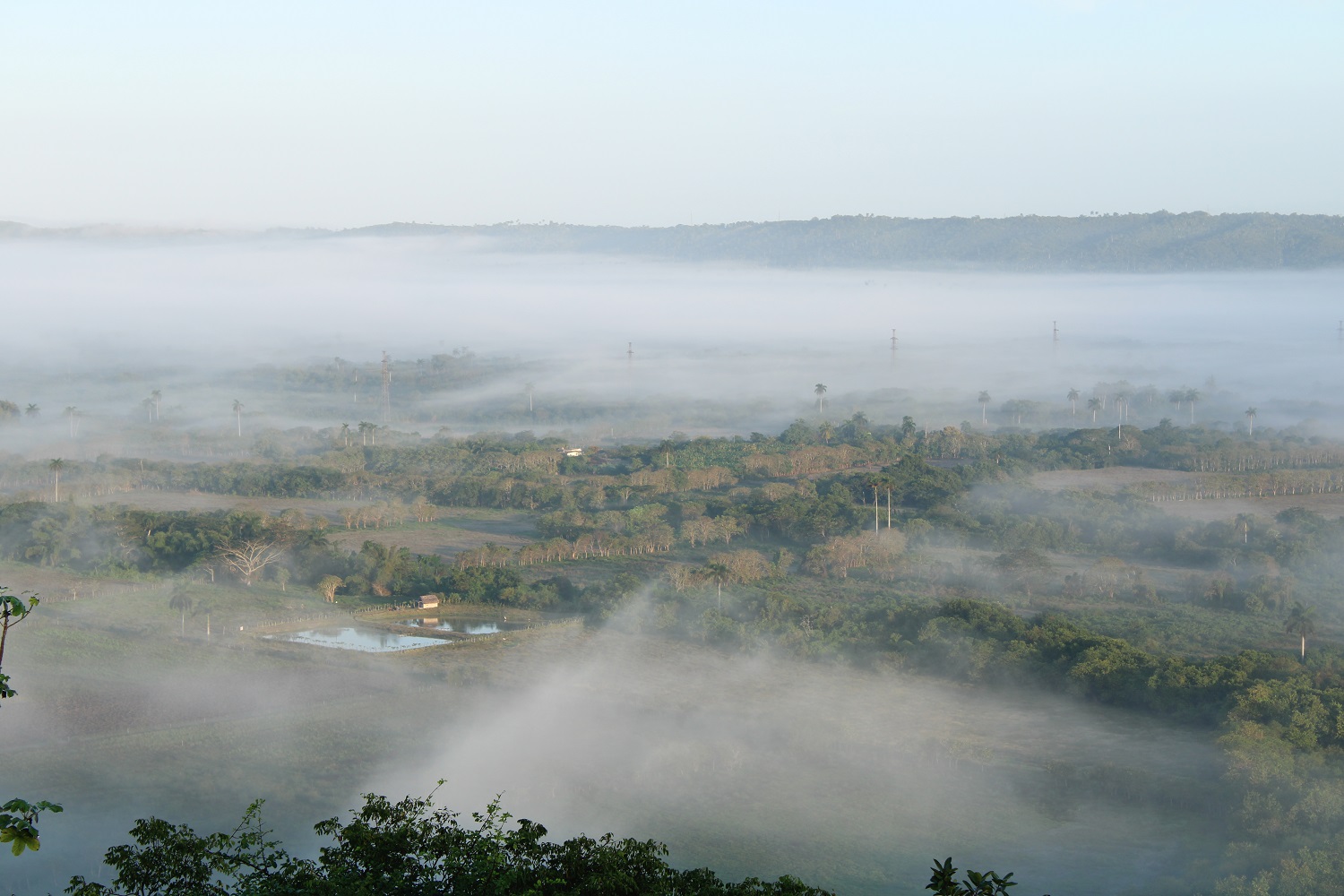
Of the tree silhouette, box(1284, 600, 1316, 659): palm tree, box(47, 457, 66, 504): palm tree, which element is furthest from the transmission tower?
box(1284, 600, 1316, 659): palm tree

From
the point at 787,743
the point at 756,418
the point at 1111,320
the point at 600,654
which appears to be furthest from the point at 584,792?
the point at 1111,320

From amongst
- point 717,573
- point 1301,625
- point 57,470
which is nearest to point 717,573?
point 717,573

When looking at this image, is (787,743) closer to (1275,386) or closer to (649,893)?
(649,893)

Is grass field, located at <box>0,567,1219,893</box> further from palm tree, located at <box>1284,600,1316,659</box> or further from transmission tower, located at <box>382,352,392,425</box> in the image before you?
transmission tower, located at <box>382,352,392,425</box>

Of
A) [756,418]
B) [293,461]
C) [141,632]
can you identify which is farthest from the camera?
[756,418]

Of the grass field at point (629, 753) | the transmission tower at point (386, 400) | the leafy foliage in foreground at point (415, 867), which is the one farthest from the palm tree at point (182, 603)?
the transmission tower at point (386, 400)

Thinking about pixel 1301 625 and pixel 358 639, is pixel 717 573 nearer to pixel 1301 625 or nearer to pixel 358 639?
Answer: pixel 358 639
